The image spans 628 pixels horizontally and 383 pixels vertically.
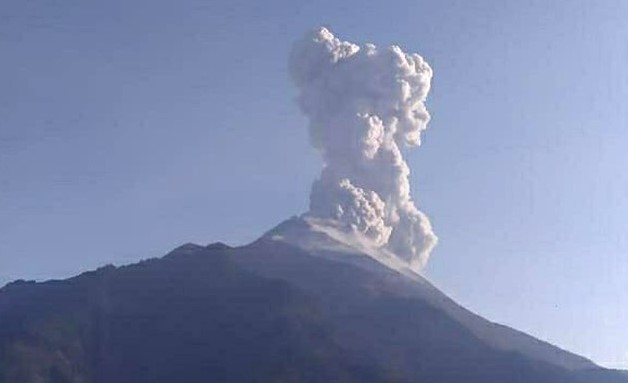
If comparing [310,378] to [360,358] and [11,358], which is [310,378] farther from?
[11,358]

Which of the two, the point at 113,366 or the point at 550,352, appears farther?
the point at 550,352

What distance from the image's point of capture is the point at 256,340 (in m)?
178

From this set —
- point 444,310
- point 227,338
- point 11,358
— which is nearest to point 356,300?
point 444,310

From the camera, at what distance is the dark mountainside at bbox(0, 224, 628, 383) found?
6599 inches

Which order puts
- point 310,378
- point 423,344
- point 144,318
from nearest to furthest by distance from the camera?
1. point 310,378
2. point 423,344
3. point 144,318

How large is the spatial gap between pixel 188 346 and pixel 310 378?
25128mm

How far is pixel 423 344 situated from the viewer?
589ft

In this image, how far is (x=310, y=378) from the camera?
164 metres

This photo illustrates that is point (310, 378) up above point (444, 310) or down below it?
below

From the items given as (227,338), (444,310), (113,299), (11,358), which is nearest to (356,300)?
(444,310)

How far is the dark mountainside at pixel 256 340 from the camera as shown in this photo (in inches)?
6599

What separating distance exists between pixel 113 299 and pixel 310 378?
151 ft

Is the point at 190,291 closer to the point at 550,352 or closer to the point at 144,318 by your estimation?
the point at 144,318

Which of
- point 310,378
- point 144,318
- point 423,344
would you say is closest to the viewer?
point 310,378
